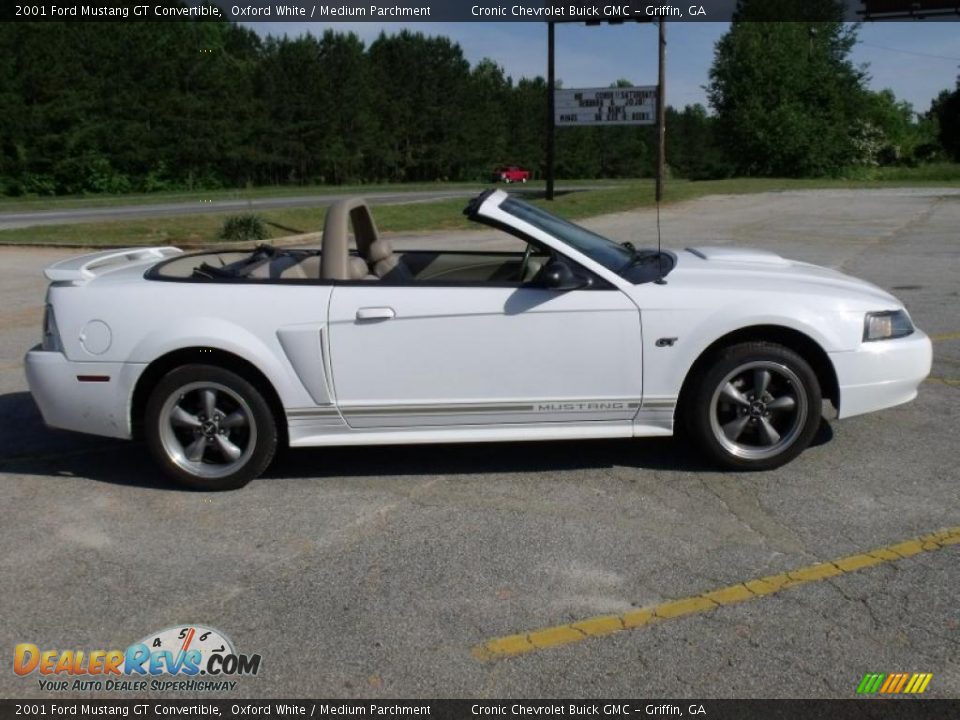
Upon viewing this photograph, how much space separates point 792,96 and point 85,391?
65232 millimetres

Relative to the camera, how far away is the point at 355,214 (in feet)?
19.0

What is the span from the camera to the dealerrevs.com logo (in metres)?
3.25

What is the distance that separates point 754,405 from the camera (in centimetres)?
492

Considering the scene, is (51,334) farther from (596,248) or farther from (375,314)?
(596,248)

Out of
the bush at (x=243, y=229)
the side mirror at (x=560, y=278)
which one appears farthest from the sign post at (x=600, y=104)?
the side mirror at (x=560, y=278)

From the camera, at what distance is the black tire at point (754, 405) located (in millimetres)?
4867

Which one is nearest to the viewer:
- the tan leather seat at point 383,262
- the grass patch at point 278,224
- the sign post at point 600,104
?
the tan leather seat at point 383,262

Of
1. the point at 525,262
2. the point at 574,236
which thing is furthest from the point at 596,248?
the point at 525,262

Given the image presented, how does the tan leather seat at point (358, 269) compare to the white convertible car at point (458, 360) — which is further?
the tan leather seat at point (358, 269)
